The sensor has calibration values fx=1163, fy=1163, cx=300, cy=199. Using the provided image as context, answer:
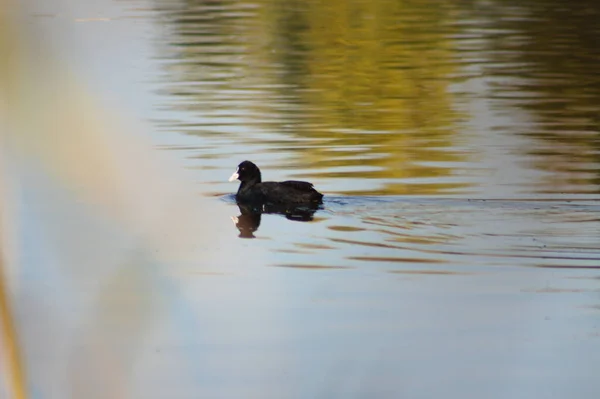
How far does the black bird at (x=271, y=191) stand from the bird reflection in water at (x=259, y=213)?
0.04 m

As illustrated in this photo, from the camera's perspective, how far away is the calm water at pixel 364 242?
262cm

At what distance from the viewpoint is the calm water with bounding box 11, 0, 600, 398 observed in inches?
103

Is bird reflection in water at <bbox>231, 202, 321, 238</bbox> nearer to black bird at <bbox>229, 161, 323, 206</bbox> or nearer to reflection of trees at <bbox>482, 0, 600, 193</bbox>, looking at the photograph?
black bird at <bbox>229, 161, 323, 206</bbox>

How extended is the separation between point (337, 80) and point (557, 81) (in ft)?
12.5

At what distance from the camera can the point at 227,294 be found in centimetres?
717

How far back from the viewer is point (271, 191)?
34.9ft

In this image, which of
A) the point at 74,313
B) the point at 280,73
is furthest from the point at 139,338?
the point at 280,73

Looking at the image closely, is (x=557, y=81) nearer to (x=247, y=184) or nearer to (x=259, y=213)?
(x=247, y=184)

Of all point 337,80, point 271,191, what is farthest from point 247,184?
point 337,80

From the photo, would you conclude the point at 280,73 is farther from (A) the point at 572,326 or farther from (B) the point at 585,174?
(A) the point at 572,326

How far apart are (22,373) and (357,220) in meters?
8.17

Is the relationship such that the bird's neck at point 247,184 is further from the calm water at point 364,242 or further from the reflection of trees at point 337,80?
the reflection of trees at point 337,80

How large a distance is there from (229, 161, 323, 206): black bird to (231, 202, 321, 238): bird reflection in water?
0.13ft

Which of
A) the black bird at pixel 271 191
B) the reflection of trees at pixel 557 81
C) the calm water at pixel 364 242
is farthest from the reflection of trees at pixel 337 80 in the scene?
the reflection of trees at pixel 557 81
